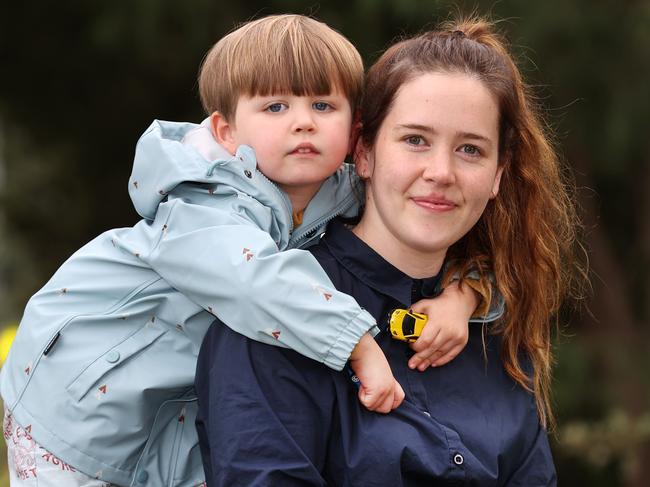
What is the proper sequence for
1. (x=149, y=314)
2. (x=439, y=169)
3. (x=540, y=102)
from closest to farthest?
1. (x=439, y=169)
2. (x=149, y=314)
3. (x=540, y=102)

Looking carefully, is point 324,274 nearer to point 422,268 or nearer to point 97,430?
point 422,268

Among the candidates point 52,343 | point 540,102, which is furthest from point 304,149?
point 540,102

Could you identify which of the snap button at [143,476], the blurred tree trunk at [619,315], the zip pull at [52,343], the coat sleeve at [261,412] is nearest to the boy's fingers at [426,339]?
the coat sleeve at [261,412]

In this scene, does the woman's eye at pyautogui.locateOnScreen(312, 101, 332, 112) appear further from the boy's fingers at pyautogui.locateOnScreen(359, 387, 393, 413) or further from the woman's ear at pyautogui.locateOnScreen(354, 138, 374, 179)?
the boy's fingers at pyautogui.locateOnScreen(359, 387, 393, 413)

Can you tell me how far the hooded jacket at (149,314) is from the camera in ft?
8.34

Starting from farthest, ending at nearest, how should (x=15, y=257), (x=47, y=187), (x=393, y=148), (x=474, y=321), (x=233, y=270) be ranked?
(x=15, y=257) → (x=47, y=187) → (x=474, y=321) → (x=393, y=148) → (x=233, y=270)

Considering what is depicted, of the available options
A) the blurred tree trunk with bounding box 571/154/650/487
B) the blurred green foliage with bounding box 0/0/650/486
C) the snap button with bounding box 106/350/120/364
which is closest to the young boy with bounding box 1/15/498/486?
the snap button with bounding box 106/350/120/364

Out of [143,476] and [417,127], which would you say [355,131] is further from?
[143,476]

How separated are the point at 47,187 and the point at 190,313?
7.82 m

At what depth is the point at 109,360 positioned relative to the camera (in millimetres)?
2609

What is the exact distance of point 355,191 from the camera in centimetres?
284

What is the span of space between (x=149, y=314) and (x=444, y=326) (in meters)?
0.69

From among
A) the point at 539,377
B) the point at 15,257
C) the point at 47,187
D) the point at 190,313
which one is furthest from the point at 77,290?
A: the point at 15,257

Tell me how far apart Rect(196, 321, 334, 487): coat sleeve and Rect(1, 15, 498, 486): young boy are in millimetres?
145
